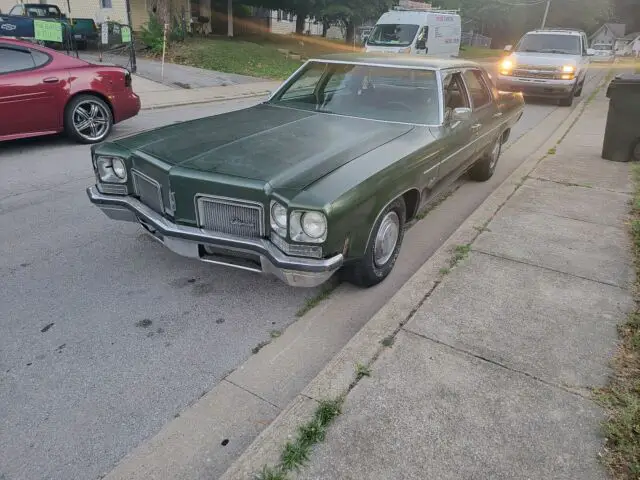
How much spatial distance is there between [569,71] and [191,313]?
12.7m

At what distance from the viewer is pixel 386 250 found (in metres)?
3.73

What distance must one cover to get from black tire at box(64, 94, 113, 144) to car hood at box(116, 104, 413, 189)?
4.09m

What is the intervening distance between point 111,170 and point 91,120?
4.67 metres

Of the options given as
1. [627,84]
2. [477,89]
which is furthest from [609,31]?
[477,89]

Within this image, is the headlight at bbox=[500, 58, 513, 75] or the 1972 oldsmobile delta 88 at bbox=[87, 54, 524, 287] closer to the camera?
the 1972 oldsmobile delta 88 at bbox=[87, 54, 524, 287]

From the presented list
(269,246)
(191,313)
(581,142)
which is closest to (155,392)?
(191,313)

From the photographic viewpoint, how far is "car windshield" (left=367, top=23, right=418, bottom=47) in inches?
733

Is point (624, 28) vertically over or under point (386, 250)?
→ over

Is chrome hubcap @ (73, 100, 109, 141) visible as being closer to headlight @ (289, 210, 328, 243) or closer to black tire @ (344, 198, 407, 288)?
black tire @ (344, 198, 407, 288)

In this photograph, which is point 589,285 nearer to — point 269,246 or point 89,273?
point 269,246

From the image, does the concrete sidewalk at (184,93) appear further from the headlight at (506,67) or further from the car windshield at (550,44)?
the car windshield at (550,44)

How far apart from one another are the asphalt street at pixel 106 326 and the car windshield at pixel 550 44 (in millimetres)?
11187

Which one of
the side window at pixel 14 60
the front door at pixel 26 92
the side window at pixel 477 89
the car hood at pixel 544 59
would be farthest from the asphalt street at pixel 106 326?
the car hood at pixel 544 59

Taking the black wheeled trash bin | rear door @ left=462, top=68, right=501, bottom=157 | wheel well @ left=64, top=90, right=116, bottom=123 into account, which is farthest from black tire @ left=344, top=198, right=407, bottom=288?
wheel well @ left=64, top=90, right=116, bottom=123
